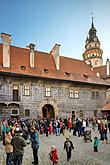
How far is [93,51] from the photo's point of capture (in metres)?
62.1

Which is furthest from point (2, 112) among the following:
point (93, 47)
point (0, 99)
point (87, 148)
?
point (93, 47)

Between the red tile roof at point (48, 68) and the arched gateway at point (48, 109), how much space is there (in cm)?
306

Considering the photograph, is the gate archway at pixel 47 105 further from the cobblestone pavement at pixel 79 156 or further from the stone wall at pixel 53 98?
the cobblestone pavement at pixel 79 156

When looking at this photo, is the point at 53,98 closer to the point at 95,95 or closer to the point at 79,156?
the point at 95,95

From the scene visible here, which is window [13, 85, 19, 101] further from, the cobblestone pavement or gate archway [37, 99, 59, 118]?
the cobblestone pavement

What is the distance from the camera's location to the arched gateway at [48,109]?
24953 millimetres

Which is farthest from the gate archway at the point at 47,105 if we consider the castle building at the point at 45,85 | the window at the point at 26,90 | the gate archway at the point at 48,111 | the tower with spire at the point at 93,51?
the tower with spire at the point at 93,51

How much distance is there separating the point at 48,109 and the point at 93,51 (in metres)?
38.8

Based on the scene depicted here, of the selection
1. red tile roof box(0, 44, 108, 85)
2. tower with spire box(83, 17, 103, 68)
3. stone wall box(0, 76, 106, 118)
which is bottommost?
stone wall box(0, 76, 106, 118)

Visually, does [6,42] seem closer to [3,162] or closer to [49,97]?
[49,97]

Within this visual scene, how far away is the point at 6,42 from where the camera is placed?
2370 cm

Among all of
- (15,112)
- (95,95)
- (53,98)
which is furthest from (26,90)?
(95,95)

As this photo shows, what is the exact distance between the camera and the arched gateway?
2495cm

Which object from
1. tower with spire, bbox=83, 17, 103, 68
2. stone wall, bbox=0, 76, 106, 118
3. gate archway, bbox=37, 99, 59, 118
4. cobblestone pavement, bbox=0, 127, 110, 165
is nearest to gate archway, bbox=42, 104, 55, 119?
gate archway, bbox=37, 99, 59, 118
